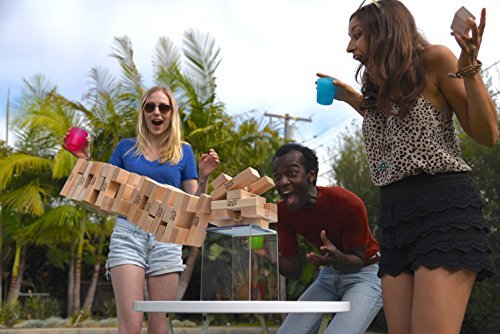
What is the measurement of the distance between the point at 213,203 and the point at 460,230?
1.20 m

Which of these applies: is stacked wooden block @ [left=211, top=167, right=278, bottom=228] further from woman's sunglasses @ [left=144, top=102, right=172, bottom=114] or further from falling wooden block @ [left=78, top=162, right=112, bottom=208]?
woman's sunglasses @ [left=144, top=102, right=172, bottom=114]

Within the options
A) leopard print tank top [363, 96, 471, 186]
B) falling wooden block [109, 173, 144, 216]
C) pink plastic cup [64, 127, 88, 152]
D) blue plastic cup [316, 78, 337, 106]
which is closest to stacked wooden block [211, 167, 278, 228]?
blue plastic cup [316, 78, 337, 106]

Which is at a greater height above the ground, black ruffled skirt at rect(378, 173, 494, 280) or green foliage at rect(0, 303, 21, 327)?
black ruffled skirt at rect(378, 173, 494, 280)

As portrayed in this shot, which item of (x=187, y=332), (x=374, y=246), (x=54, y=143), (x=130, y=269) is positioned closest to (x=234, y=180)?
(x=130, y=269)

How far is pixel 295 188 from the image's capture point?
321cm

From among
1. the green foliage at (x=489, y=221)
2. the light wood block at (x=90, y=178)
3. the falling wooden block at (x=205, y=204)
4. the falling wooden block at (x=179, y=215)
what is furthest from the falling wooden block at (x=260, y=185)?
the green foliage at (x=489, y=221)

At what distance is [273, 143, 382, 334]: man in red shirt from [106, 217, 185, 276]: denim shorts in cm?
63

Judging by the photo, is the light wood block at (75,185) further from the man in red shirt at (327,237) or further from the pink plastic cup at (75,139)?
the man in red shirt at (327,237)

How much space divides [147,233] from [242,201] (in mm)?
799

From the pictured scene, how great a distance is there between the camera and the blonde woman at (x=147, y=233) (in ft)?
10.2

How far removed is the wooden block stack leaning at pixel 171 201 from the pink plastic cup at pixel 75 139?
0.12 metres

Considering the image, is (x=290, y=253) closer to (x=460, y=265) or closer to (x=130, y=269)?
(x=130, y=269)

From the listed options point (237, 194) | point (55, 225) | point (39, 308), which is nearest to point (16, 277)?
point (39, 308)

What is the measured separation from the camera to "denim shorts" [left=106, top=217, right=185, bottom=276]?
123 inches
